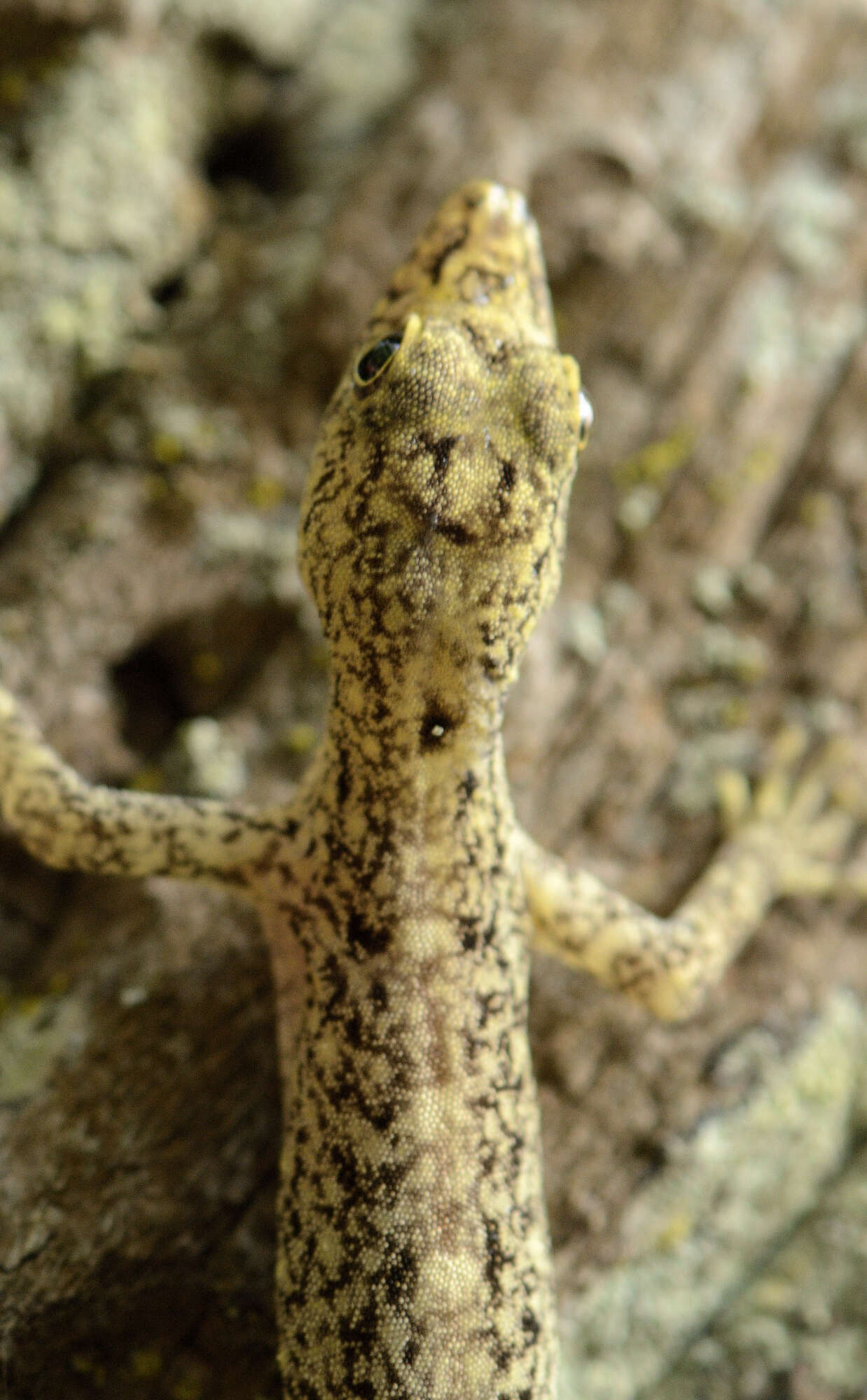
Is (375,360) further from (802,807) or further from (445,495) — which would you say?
(802,807)

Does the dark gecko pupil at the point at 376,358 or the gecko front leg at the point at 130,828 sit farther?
the gecko front leg at the point at 130,828

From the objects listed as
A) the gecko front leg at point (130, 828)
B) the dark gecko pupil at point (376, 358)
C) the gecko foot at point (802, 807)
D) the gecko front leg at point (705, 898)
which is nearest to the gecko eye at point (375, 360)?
the dark gecko pupil at point (376, 358)

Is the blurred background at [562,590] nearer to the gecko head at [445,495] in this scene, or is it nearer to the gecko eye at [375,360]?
the gecko head at [445,495]

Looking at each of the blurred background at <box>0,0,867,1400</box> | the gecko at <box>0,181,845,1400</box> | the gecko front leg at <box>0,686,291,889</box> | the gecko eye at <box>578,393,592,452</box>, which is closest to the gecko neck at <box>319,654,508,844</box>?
the gecko at <box>0,181,845,1400</box>

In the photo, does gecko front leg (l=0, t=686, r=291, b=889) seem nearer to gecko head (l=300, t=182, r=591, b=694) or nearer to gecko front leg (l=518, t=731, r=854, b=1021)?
gecko head (l=300, t=182, r=591, b=694)

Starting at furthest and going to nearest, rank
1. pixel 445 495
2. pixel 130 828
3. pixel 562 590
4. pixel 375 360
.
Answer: pixel 562 590, pixel 130 828, pixel 375 360, pixel 445 495

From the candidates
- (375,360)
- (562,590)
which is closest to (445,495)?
(375,360)

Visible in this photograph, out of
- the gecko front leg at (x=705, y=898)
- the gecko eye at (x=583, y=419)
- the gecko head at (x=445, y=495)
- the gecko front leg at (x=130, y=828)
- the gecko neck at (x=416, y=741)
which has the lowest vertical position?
the gecko front leg at (x=130, y=828)
